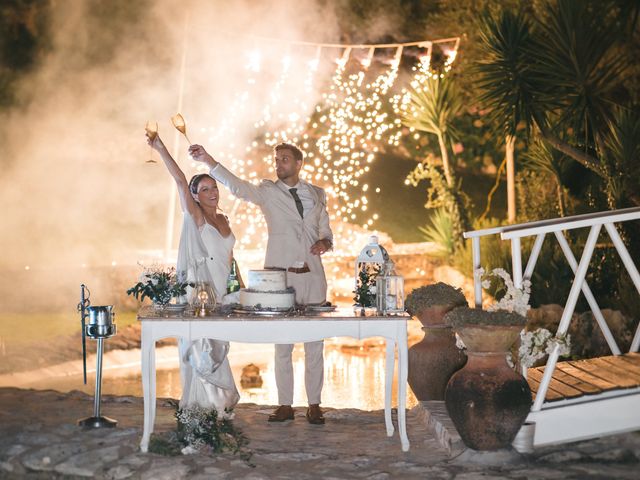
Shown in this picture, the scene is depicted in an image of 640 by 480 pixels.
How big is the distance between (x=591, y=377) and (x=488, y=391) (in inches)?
47.4

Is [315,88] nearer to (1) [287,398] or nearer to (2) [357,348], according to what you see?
(2) [357,348]

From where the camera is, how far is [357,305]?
6.25 m

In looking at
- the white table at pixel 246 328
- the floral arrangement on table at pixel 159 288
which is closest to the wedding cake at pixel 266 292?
the white table at pixel 246 328

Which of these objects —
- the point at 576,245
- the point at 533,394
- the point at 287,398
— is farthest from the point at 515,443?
the point at 576,245

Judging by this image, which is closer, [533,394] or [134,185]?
[533,394]

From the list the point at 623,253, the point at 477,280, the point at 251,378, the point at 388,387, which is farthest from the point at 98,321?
the point at 623,253

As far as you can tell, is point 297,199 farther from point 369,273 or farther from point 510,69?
point 510,69

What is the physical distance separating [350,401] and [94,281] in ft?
24.0

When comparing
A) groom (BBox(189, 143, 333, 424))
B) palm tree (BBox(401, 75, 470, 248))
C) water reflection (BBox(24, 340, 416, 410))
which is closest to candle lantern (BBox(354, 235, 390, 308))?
groom (BBox(189, 143, 333, 424))

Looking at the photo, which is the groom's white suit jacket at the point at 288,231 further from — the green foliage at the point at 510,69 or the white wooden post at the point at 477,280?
the green foliage at the point at 510,69

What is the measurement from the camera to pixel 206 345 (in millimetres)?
6414

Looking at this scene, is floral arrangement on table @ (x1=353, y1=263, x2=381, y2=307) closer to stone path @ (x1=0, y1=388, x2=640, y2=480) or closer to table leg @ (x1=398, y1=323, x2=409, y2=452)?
table leg @ (x1=398, y1=323, x2=409, y2=452)

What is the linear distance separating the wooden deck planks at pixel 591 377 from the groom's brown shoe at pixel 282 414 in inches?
67.5

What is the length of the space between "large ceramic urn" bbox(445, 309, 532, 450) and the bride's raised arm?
6.70 feet
